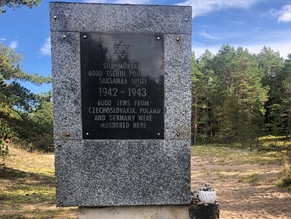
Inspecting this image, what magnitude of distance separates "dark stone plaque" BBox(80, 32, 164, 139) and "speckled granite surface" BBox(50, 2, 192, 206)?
2.6 inches

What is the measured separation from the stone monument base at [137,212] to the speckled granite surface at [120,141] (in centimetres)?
8

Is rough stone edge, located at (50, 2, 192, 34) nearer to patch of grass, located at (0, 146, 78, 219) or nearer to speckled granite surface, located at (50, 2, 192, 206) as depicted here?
speckled granite surface, located at (50, 2, 192, 206)

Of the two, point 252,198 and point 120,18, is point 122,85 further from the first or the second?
point 252,198

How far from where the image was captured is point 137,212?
2.66 meters

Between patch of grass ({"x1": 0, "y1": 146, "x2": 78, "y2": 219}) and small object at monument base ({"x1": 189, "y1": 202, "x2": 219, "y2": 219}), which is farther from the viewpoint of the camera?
patch of grass ({"x1": 0, "y1": 146, "x2": 78, "y2": 219})

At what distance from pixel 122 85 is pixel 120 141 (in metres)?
0.57

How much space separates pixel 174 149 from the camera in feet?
8.55

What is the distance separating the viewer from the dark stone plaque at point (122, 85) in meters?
2.56

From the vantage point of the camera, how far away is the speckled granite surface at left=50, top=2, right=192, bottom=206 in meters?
2.53

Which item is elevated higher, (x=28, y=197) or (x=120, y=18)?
(x=120, y=18)

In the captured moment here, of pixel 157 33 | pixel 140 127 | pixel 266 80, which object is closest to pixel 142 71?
pixel 157 33

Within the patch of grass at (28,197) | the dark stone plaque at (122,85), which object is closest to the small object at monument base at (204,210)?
the dark stone plaque at (122,85)

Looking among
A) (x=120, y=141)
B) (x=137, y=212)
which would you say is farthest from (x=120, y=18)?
(x=137, y=212)

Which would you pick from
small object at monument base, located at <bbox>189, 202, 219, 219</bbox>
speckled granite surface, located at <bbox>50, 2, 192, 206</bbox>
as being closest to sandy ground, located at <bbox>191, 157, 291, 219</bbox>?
small object at monument base, located at <bbox>189, 202, 219, 219</bbox>
